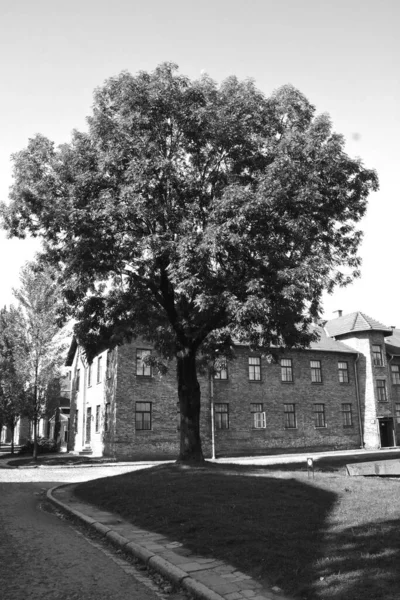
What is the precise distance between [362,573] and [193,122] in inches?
545

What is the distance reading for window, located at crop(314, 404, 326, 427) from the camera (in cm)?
3869

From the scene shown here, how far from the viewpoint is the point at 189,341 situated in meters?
18.4

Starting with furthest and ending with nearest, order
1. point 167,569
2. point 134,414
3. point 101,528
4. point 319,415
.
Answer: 1. point 319,415
2. point 134,414
3. point 101,528
4. point 167,569

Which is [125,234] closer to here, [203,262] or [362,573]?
[203,262]

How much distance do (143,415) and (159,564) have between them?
2628 centimetres

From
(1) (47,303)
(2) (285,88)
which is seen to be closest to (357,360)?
(1) (47,303)

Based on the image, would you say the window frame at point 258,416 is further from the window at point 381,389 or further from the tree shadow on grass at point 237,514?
the tree shadow on grass at point 237,514

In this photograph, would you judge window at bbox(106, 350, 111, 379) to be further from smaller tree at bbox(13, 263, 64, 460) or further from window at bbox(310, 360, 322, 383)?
window at bbox(310, 360, 322, 383)

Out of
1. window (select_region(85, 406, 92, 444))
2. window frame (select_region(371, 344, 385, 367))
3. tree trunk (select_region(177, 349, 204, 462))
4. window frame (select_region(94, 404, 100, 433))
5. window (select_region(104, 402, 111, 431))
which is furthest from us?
window frame (select_region(371, 344, 385, 367))

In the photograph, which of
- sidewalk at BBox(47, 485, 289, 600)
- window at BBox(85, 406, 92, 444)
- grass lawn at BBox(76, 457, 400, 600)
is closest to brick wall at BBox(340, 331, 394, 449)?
window at BBox(85, 406, 92, 444)

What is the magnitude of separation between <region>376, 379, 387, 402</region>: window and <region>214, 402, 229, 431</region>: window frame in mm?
14019

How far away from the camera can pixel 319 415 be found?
39.0m

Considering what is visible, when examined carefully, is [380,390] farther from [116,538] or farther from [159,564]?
[159,564]

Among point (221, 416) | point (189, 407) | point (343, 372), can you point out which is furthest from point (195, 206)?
point (343, 372)
